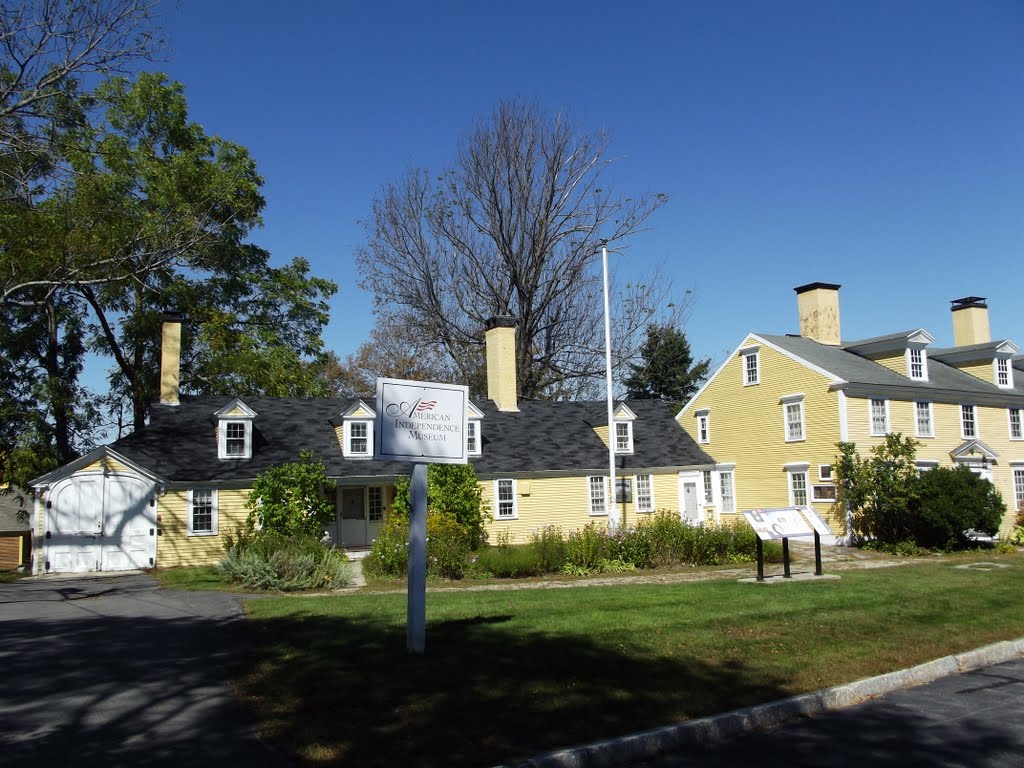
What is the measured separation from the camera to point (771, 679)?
793cm

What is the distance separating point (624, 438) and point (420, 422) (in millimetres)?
21145

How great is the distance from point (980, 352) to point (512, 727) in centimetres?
3208

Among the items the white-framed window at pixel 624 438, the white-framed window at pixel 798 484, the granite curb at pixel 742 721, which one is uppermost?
the white-framed window at pixel 624 438

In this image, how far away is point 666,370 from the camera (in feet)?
160

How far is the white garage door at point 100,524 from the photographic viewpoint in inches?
867

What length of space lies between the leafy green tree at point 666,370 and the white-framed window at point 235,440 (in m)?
23.7

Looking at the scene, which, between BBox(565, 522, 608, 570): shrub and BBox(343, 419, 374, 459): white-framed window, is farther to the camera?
BBox(343, 419, 374, 459): white-framed window

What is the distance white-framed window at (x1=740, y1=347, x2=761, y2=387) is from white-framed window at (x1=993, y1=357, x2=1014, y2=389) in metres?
9.71

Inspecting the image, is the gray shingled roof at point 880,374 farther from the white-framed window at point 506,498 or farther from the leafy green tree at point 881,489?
the white-framed window at point 506,498

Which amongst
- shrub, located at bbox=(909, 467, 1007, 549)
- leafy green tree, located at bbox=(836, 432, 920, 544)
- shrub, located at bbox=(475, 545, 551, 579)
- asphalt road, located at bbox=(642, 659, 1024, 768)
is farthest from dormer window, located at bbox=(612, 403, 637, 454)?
asphalt road, located at bbox=(642, 659, 1024, 768)

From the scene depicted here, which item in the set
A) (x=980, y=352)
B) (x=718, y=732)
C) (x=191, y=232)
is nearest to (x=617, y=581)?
(x=718, y=732)

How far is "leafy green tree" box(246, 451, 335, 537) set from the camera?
71.3ft

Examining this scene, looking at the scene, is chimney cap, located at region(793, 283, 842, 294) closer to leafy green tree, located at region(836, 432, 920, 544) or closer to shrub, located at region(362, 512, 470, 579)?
leafy green tree, located at region(836, 432, 920, 544)

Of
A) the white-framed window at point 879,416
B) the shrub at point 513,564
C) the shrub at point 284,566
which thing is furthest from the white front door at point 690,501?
the shrub at point 284,566
